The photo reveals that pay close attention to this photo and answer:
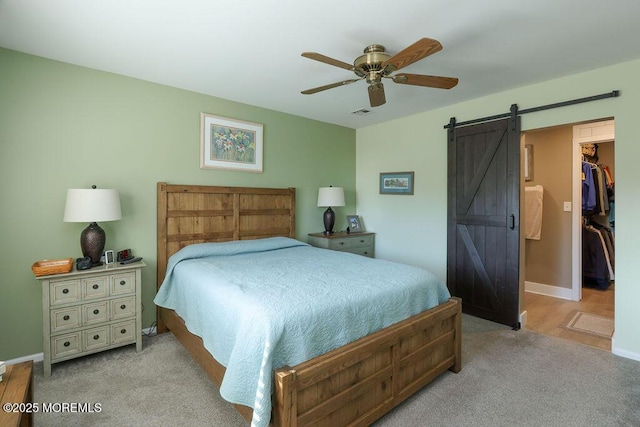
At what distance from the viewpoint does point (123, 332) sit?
101 inches

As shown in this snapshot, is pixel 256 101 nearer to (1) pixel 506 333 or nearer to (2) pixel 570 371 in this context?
(1) pixel 506 333

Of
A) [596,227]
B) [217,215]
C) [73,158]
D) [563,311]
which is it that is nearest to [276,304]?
[217,215]

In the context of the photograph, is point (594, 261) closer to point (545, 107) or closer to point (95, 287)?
point (545, 107)

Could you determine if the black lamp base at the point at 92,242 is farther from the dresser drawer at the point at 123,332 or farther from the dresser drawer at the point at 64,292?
the dresser drawer at the point at 123,332

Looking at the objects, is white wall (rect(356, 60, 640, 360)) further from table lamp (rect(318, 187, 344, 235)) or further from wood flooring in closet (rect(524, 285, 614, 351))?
table lamp (rect(318, 187, 344, 235))

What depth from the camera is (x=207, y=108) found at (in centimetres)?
336

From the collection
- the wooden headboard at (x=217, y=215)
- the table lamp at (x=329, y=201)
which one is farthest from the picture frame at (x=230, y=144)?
the table lamp at (x=329, y=201)

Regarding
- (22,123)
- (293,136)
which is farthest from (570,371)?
(22,123)

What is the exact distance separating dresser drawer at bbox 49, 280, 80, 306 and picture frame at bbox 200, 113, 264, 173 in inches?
61.2

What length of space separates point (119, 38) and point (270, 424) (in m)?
2.66

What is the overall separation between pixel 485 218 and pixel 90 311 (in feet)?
12.4

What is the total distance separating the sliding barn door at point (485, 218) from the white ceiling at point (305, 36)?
61 centimetres

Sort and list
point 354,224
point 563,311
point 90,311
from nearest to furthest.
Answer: point 90,311, point 563,311, point 354,224

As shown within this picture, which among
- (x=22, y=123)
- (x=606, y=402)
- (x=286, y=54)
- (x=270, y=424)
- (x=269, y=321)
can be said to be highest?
(x=286, y=54)
